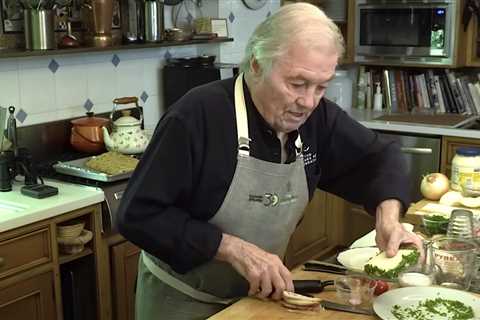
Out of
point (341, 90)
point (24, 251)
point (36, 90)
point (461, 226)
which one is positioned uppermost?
point (36, 90)

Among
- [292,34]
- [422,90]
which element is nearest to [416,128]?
[422,90]

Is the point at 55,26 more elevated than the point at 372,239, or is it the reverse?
the point at 55,26

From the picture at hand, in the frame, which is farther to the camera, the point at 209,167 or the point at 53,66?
the point at 53,66

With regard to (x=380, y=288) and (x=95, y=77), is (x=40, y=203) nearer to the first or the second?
(x=95, y=77)

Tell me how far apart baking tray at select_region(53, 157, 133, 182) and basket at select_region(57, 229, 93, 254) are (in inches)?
8.4

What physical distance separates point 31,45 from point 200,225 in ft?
5.13

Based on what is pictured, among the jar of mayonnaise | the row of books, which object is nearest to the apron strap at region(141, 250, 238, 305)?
the jar of mayonnaise

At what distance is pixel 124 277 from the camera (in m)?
2.72

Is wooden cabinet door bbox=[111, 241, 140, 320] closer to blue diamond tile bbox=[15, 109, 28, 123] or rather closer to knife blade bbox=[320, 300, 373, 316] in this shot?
blue diamond tile bbox=[15, 109, 28, 123]

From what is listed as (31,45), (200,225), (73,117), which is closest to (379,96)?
(73,117)

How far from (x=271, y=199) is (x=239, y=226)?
0.34 ft

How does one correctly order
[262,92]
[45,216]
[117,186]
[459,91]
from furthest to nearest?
[459,91]
[117,186]
[45,216]
[262,92]

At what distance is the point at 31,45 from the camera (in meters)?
2.77

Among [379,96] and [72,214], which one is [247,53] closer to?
[72,214]
